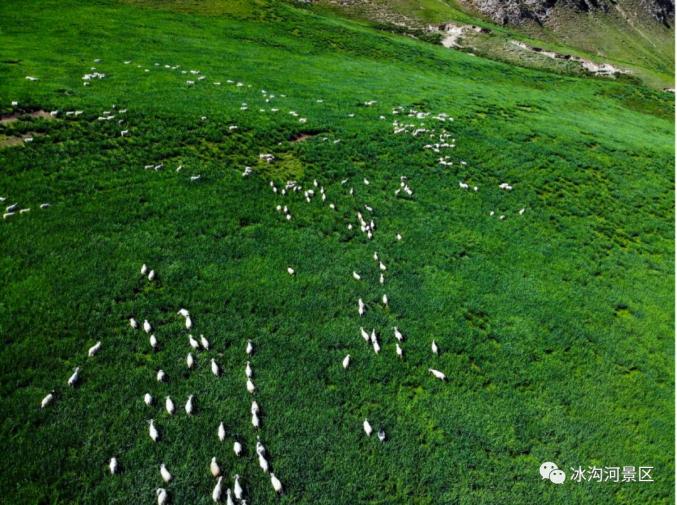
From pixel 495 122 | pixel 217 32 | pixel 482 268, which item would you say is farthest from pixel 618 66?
pixel 482 268

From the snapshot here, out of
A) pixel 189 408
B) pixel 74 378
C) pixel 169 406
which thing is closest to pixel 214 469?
pixel 189 408

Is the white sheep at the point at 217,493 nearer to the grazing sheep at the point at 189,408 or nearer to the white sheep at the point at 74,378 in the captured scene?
the grazing sheep at the point at 189,408

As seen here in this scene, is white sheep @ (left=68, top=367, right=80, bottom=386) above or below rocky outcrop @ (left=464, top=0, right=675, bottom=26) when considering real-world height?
below

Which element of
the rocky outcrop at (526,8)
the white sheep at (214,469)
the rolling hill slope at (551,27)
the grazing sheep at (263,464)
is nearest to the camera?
the white sheep at (214,469)

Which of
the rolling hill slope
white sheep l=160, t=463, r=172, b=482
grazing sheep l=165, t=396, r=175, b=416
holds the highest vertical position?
the rolling hill slope

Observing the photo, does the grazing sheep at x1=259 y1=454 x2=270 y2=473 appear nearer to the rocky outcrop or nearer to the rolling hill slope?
the rolling hill slope

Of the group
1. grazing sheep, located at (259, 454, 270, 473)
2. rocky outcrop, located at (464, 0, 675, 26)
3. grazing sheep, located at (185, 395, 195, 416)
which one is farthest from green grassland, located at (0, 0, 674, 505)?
rocky outcrop, located at (464, 0, 675, 26)

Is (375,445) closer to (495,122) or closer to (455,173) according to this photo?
(455,173)

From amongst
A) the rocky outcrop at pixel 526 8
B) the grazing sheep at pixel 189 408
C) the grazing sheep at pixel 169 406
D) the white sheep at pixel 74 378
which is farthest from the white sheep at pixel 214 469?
the rocky outcrop at pixel 526 8
